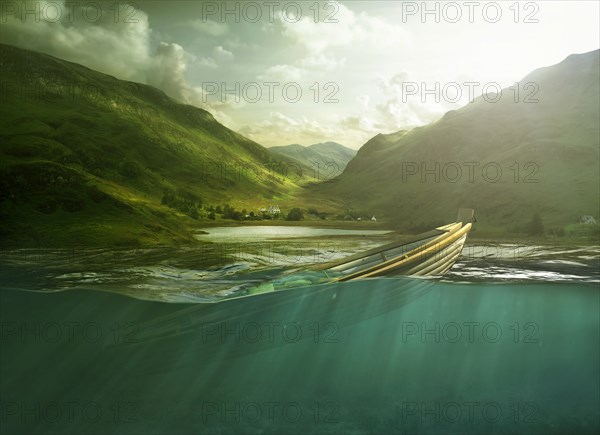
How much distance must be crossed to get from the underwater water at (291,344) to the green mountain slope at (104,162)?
753 millimetres

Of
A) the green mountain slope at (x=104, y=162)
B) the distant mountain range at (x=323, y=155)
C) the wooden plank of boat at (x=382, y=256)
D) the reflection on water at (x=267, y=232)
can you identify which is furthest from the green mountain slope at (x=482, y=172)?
the green mountain slope at (x=104, y=162)

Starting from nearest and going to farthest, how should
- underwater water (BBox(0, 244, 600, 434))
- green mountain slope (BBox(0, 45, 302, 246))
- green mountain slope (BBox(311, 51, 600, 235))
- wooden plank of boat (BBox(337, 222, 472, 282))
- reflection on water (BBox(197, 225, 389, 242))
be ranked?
1. green mountain slope (BBox(0, 45, 302, 246))
2. wooden plank of boat (BBox(337, 222, 472, 282))
3. reflection on water (BBox(197, 225, 389, 242))
4. underwater water (BBox(0, 244, 600, 434))
5. green mountain slope (BBox(311, 51, 600, 235))

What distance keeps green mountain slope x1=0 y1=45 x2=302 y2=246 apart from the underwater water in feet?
2.47

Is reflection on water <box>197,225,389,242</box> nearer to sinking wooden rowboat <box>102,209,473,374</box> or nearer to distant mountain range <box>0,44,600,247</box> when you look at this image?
distant mountain range <box>0,44,600,247</box>

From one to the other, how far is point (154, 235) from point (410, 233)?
606cm

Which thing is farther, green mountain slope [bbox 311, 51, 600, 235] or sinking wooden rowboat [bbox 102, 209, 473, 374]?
green mountain slope [bbox 311, 51, 600, 235]

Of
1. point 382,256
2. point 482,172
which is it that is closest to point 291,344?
point 382,256

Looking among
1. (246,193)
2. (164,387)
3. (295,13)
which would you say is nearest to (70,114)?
(246,193)

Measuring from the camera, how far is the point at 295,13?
925 cm

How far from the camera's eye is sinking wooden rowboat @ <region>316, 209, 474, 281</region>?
28.9 ft

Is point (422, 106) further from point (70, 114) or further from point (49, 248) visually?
point (49, 248)

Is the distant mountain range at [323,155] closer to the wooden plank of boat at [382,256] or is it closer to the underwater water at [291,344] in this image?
the underwater water at [291,344]

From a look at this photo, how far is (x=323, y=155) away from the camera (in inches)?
380

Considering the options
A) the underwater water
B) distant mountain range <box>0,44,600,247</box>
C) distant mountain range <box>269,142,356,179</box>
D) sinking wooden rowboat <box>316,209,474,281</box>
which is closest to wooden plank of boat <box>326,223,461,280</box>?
sinking wooden rowboat <box>316,209,474,281</box>
